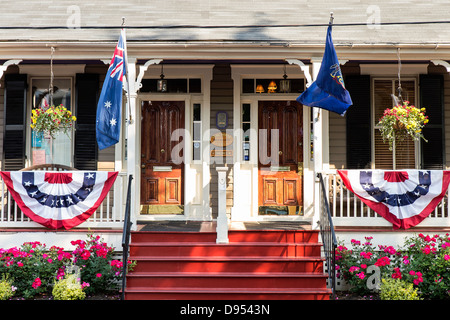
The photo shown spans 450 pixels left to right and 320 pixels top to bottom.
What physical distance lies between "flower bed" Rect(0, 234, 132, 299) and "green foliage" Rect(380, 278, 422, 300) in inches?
138

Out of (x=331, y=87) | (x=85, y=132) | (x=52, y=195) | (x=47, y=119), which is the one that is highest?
(x=331, y=87)

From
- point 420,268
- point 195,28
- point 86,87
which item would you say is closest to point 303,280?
point 420,268

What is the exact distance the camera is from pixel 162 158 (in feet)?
27.6

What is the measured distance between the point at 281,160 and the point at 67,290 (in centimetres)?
422

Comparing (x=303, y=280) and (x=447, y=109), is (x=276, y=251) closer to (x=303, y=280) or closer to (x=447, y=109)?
(x=303, y=280)

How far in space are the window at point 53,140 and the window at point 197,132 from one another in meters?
2.22

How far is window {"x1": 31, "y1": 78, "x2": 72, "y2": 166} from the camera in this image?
27.5 feet

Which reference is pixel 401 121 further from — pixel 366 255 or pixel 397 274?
pixel 397 274

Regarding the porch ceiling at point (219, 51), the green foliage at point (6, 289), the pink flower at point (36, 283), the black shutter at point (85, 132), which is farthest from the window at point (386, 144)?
the green foliage at point (6, 289)

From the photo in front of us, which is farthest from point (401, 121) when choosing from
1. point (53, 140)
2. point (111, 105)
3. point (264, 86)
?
point (53, 140)

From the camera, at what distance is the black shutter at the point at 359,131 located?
819cm

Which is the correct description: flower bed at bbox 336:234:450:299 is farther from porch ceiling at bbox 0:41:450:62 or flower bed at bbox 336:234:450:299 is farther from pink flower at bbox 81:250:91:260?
pink flower at bbox 81:250:91:260

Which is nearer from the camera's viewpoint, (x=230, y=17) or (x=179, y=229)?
(x=179, y=229)

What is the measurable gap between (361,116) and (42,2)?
6358mm
